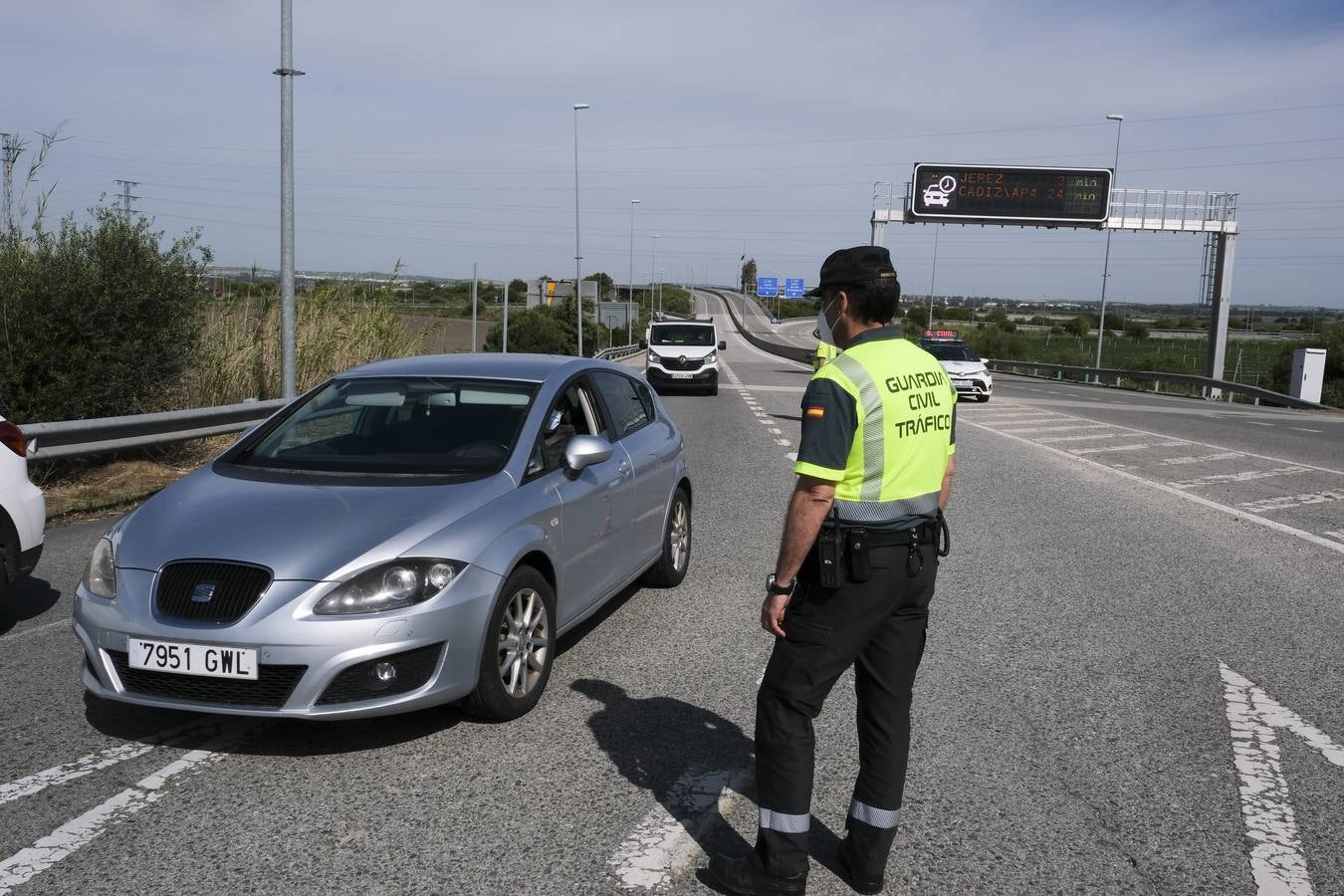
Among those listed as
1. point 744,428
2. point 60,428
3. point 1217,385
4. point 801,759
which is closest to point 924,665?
point 801,759

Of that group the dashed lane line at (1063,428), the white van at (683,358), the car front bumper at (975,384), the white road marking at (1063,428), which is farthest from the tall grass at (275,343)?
the car front bumper at (975,384)

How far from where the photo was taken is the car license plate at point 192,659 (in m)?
4.07

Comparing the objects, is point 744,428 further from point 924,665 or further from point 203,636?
point 203,636

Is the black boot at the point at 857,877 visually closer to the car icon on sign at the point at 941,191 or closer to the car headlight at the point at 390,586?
the car headlight at the point at 390,586

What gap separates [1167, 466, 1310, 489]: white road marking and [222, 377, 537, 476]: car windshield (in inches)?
367

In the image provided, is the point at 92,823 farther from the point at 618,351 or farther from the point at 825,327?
the point at 618,351

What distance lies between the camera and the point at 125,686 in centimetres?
A: 429

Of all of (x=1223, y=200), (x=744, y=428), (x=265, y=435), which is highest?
(x=1223, y=200)

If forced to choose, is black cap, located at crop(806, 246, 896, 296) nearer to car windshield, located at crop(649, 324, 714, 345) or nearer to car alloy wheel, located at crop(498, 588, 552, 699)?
car alloy wheel, located at crop(498, 588, 552, 699)

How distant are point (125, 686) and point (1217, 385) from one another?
1489 inches

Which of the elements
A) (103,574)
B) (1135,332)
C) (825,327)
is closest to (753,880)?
(825,327)

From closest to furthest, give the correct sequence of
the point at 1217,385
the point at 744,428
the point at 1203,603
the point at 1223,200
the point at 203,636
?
the point at 203,636 < the point at 1203,603 < the point at 744,428 < the point at 1217,385 < the point at 1223,200

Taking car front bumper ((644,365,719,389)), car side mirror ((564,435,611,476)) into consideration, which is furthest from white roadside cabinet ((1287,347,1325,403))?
car side mirror ((564,435,611,476))

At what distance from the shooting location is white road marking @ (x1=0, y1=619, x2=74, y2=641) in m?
5.99
